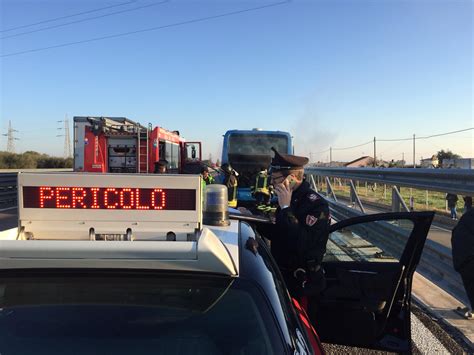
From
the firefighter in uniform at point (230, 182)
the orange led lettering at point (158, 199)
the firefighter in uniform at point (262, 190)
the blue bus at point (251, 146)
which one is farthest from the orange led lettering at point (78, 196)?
the blue bus at point (251, 146)

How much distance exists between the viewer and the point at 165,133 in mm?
18531

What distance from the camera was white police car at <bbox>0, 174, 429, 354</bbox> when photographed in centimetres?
177

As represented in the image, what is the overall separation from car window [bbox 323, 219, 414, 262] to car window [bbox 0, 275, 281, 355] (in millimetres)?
2407

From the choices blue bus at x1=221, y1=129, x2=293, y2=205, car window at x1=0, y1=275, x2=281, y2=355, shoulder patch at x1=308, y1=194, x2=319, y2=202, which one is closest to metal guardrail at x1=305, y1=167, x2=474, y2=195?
shoulder patch at x1=308, y1=194, x2=319, y2=202

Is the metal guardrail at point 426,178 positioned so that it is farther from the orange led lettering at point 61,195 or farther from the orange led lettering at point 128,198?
the orange led lettering at point 61,195

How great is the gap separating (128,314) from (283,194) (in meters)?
1.97

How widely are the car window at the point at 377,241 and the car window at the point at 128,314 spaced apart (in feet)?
7.90

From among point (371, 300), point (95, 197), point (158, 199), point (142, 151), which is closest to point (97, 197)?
point (95, 197)

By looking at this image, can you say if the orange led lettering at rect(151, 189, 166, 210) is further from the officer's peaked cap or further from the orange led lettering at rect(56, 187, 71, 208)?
the officer's peaked cap

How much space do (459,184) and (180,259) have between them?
360cm

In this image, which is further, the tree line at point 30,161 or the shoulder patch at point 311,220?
the tree line at point 30,161

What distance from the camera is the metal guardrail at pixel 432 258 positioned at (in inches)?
165

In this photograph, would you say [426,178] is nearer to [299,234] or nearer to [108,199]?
[299,234]

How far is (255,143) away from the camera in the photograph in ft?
45.5
